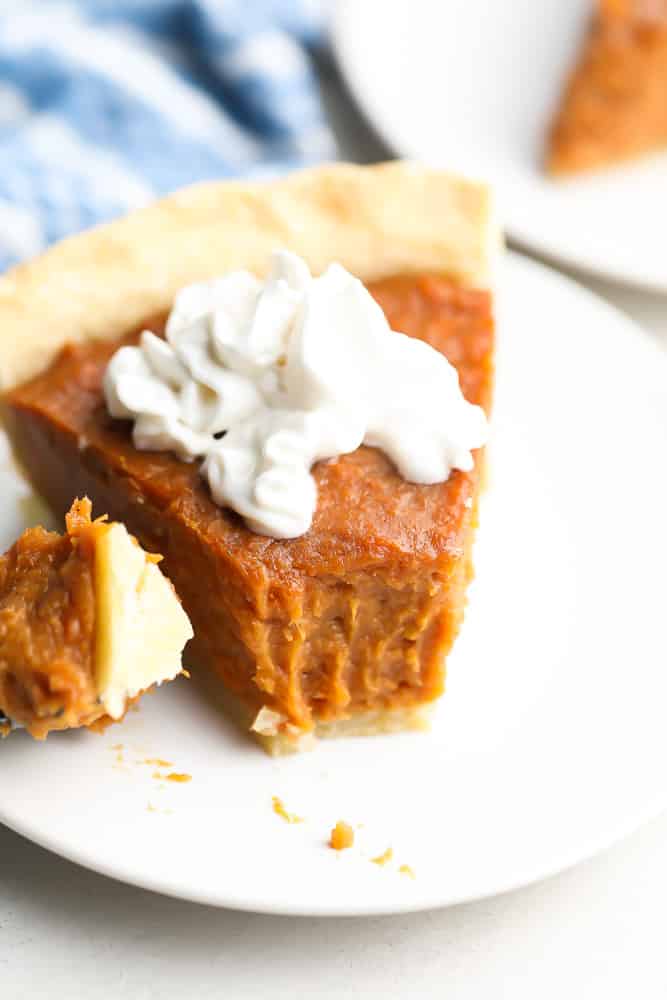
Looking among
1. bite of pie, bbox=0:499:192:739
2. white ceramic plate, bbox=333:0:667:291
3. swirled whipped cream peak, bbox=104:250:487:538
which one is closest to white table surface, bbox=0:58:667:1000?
bite of pie, bbox=0:499:192:739

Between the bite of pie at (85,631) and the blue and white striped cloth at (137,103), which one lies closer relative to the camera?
the bite of pie at (85,631)

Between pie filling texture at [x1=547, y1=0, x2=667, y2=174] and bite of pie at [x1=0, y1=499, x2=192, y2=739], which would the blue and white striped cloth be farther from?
bite of pie at [x1=0, y1=499, x2=192, y2=739]

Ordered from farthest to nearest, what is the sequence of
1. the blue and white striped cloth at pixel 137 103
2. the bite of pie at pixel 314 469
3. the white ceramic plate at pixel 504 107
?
the white ceramic plate at pixel 504 107 → the blue and white striped cloth at pixel 137 103 → the bite of pie at pixel 314 469

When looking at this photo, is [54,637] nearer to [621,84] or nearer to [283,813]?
[283,813]

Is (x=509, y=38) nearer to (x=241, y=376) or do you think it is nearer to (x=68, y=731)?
(x=241, y=376)

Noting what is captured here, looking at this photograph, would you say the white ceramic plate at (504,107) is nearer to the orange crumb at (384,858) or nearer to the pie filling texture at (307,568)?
the pie filling texture at (307,568)

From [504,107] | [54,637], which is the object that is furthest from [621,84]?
[54,637]

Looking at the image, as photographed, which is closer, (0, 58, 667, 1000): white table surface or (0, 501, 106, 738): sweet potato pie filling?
(0, 501, 106, 738): sweet potato pie filling

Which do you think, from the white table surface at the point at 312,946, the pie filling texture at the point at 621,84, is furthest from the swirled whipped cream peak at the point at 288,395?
the pie filling texture at the point at 621,84
